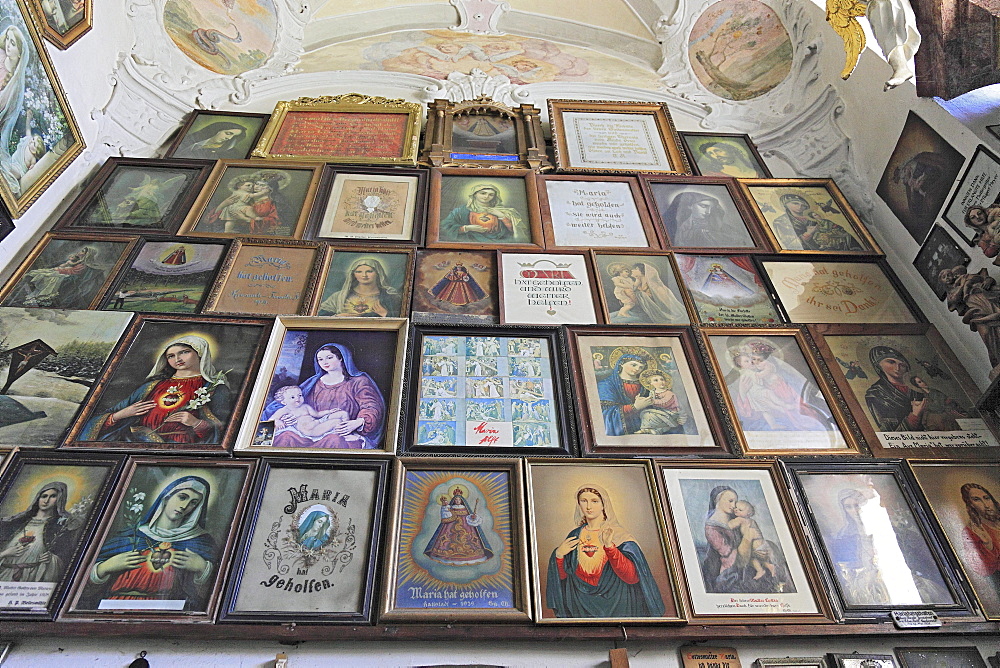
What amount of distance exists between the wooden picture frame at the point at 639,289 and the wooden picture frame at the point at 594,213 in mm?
139

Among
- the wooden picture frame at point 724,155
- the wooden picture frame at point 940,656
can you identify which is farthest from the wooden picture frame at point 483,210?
the wooden picture frame at point 940,656

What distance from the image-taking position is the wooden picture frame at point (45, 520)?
10.3ft

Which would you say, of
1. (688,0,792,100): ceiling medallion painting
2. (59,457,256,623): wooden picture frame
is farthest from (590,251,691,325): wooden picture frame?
(688,0,792,100): ceiling medallion painting

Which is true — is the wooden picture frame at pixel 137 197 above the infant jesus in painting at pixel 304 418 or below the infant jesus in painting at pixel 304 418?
above

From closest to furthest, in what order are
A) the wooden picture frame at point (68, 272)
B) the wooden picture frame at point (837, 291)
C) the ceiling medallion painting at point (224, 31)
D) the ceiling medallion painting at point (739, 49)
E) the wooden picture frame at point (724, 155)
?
1. the wooden picture frame at point (68, 272)
2. the wooden picture frame at point (837, 291)
3. the wooden picture frame at point (724, 155)
4. the ceiling medallion painting at point (224, 31)
5. the ceiling medallion painting at point (739, 49)

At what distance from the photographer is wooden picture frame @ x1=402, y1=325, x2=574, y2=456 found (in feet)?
12.6

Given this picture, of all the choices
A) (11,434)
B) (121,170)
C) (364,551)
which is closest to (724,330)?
(364,551)

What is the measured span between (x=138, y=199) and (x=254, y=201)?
0.82 metres

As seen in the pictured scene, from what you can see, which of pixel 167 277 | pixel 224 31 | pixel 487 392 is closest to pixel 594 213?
pixel 487 392

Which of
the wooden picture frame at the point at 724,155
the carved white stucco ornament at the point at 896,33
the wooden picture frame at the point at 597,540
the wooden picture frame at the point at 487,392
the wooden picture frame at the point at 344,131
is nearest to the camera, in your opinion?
the wooden picture frame at the point at 597,540

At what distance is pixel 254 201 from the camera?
525 centimetres

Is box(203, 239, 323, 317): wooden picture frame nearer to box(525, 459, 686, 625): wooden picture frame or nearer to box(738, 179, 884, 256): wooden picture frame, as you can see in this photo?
box(525, 459, 686, 625): wooden picture frame

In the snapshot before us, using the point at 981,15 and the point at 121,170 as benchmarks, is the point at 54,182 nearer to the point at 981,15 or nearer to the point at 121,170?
the point at 121,170

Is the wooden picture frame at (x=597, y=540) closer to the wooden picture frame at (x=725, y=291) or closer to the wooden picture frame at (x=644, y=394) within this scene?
the wooden picture frame at (x=644, y=394)
